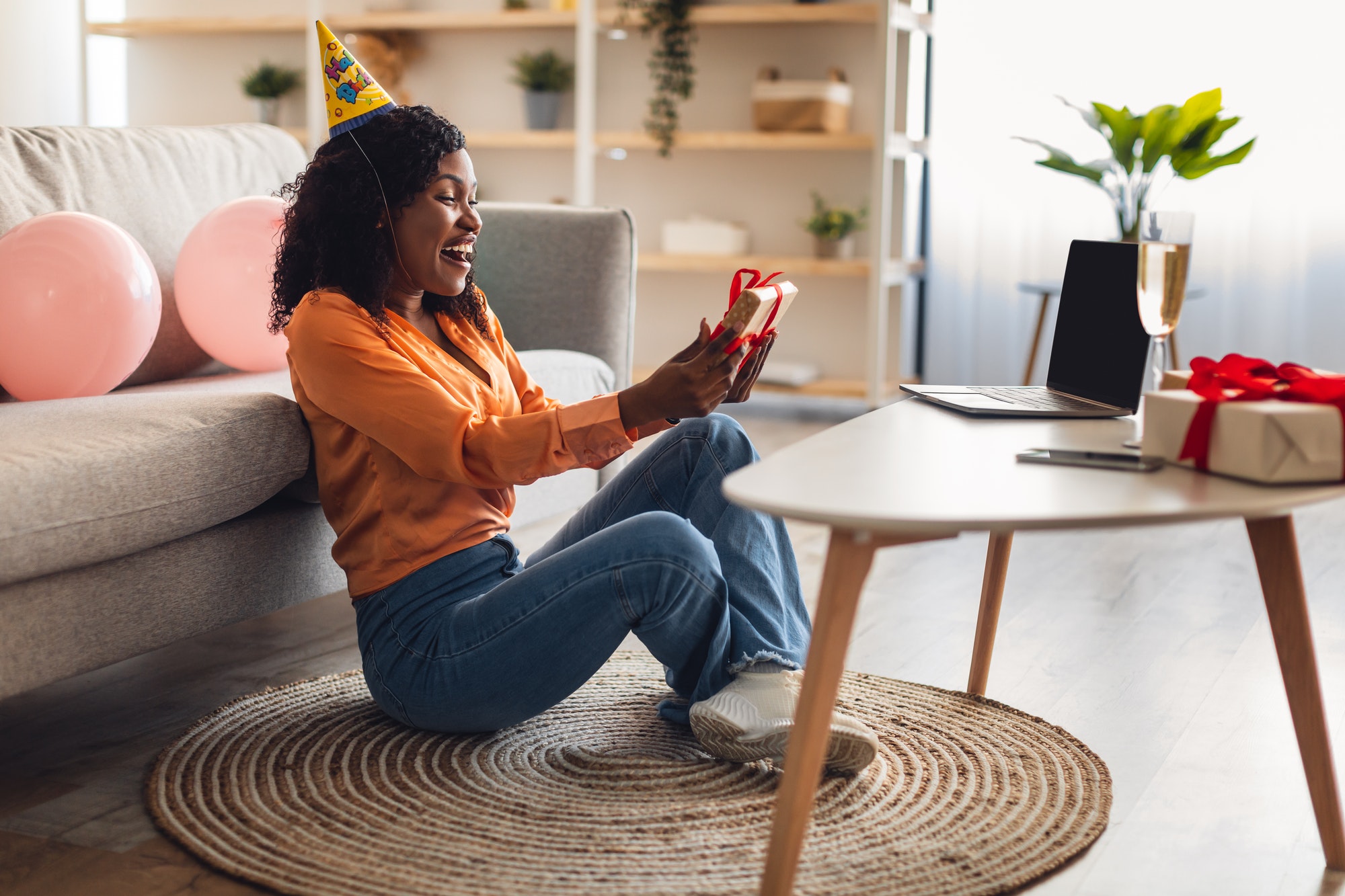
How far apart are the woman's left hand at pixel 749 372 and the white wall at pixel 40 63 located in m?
4.36

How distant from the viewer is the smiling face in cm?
158

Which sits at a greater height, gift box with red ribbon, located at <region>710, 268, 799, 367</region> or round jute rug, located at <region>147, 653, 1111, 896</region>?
gift box with red ribbon, located at <region>710, 268, 799, 367</region>

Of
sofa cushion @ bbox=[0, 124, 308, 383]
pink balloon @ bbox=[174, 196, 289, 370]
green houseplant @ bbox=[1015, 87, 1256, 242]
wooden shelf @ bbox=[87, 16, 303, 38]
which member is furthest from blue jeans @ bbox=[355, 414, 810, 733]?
wooden shelf @ bbox=[87, 16, 303, 38]

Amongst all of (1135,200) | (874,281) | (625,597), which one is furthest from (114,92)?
(625,597)

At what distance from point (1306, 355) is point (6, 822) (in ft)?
13.0

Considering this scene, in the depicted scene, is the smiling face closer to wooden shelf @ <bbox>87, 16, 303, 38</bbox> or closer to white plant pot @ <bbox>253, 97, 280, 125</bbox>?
wooden shelf @ <bbox>87, 16, 303, 38</bbox>

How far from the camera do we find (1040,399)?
5.19 feet

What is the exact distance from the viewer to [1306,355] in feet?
13.6

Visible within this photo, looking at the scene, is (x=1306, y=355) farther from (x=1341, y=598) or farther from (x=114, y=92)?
(x=114, y=92)

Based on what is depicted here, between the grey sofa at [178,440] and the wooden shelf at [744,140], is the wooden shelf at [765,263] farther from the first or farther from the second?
the grey sofa at [178,440]

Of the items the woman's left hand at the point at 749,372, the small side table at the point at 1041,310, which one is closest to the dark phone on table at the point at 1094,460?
the woman's left hand at the point at 749,372

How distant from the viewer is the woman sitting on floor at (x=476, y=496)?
55.5 inches

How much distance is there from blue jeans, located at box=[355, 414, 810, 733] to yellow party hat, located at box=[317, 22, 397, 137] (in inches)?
21.4

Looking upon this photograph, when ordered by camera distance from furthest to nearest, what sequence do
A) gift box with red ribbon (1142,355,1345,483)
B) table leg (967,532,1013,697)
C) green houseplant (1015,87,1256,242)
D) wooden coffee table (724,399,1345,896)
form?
green houseplant (1015,87,1256,242) < table leg (967,532,1013,697) < gift box with red ribbon (1142,355,1345,483) < wooden coffee table (724,399,1345,896)
